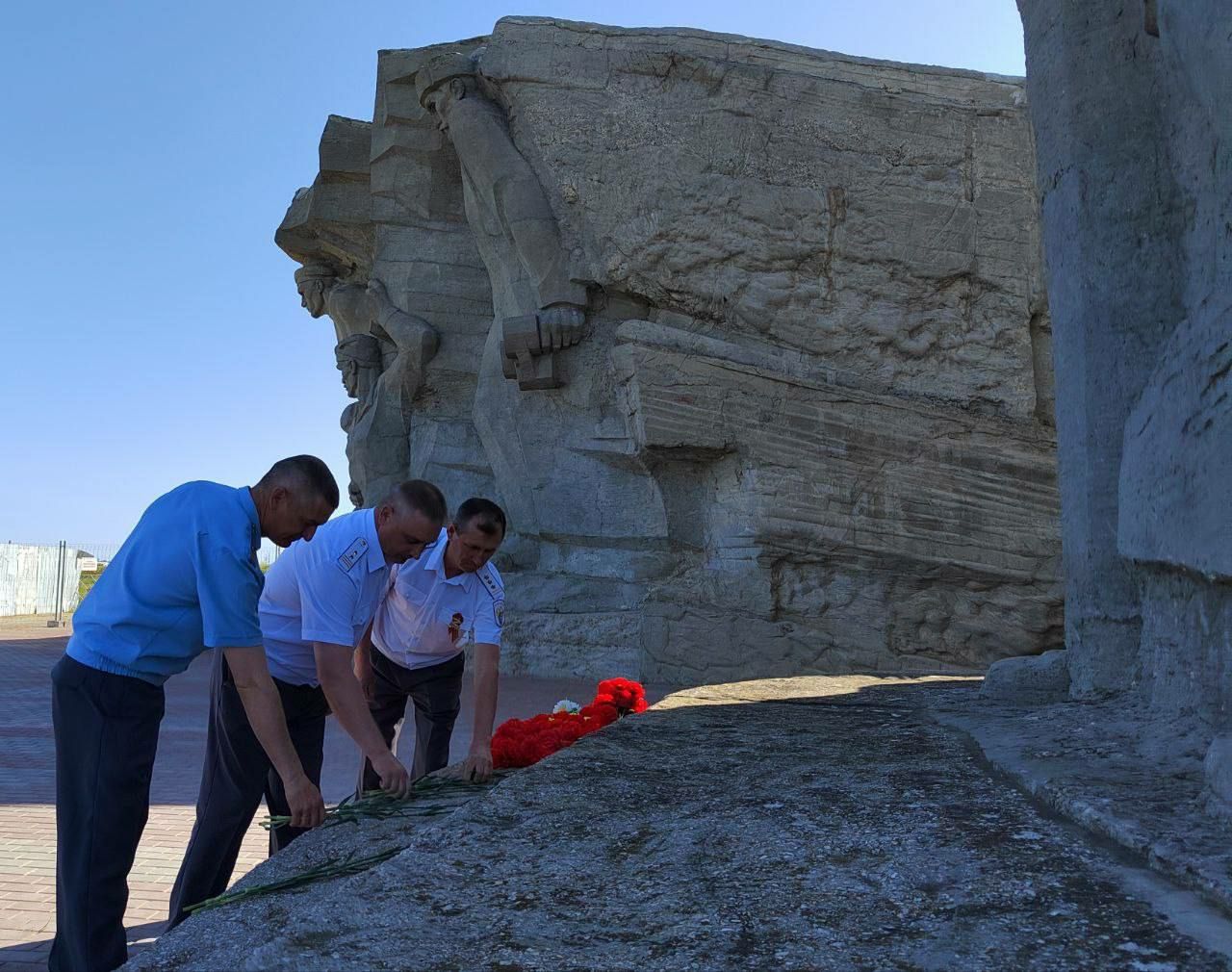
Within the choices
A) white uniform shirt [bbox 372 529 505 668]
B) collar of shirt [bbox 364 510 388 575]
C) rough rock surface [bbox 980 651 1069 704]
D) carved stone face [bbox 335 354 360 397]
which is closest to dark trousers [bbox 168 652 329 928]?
collar of shirt [bbox 364 510 388 575]

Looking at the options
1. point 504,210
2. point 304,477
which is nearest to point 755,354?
point 504,210

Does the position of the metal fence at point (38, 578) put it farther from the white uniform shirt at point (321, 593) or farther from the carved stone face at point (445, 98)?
the white uniform shirt at point (321, 593)

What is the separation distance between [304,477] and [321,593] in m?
0.39

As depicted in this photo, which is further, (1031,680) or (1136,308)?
(1031,680)

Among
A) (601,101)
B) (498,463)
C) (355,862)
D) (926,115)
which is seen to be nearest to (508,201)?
(601,101)

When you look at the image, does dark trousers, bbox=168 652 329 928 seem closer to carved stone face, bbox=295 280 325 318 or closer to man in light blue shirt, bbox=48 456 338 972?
man in light blue shirt, bbox=48 456 338 972

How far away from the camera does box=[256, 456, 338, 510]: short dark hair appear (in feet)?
7.78

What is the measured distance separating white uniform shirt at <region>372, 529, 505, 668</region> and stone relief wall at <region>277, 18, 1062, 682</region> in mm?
4735

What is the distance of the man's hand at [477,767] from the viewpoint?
254cm

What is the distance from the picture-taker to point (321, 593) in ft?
8.66

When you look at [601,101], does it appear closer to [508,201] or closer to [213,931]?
[508,201]

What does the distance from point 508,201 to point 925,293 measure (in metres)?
3.57

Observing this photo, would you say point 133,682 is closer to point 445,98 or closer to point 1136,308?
point 1136,308

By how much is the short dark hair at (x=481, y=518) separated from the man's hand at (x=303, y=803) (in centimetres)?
106
